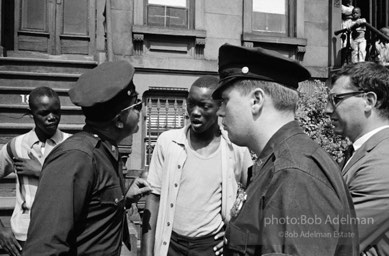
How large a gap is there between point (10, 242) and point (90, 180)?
1.68 meters

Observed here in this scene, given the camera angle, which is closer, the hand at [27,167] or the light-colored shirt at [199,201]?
the light-colored shirt at [199,201]

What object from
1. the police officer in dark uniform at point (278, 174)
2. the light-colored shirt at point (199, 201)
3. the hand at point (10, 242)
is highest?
the police officer in dark uniform at point (278, 174)

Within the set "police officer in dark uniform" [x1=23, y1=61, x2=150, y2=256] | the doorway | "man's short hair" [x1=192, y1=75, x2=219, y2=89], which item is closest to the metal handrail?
the doorway

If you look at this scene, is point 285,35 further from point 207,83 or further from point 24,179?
point 24,179

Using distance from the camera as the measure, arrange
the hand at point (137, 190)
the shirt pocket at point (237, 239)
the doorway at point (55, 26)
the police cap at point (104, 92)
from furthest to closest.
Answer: the doorway at point (55, 26) → the hand at point (137, 190) → the police cap at point (104, 92) → the shirt pocket at point (237, 239)

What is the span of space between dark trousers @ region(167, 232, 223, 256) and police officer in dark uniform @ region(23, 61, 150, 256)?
104 centimetres

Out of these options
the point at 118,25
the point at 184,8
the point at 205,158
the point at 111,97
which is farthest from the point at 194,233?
the point at 184,8

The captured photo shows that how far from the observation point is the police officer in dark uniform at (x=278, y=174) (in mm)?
1531

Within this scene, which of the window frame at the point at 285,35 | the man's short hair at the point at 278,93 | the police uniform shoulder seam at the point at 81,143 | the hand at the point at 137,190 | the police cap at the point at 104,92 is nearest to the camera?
the man's short hair at the point at 278,93

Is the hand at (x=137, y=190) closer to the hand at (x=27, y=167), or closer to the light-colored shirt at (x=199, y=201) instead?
the light-colored shirt at (x=199, y=201)

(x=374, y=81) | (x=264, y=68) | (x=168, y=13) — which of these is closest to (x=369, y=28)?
(x=168, y=13)

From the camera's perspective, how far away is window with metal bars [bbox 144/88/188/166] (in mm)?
9141

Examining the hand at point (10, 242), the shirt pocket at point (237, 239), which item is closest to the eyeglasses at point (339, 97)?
the shirt pocket at point (237, 239)

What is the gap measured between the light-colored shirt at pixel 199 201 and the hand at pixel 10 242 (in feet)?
4.13
